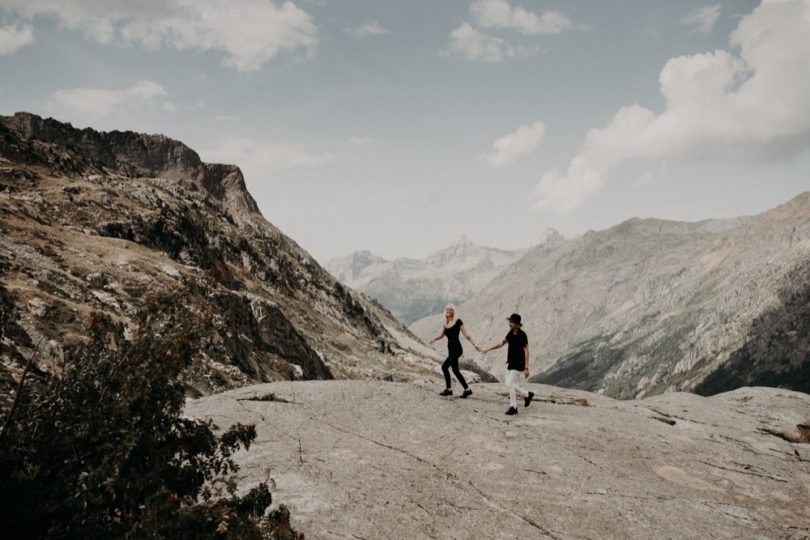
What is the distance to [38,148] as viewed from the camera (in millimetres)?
87750

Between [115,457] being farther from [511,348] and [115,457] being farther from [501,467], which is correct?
[511,348]

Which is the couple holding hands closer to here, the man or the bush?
the man

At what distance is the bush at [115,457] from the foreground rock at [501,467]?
311cm

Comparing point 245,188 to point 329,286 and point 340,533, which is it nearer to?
point 329,286

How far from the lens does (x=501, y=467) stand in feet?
45.2

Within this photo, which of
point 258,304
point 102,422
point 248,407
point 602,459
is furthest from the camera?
point 258,304

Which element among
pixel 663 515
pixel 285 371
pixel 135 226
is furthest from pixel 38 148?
pixel 663 515

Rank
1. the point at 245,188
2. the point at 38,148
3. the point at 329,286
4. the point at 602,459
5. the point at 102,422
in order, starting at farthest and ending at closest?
1. the point at 245,188
2. the point at 329,286
3. the point at 38,148
4. the point at 602,459
5. the point at 102,422

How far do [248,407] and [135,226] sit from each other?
6073cm

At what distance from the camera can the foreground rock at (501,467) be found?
11.4m

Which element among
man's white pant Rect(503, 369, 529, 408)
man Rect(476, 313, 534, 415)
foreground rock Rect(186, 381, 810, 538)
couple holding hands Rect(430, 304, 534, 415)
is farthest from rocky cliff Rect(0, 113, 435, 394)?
man's white pant Rect(503, 369, 529, 408)

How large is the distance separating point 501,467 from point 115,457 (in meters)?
9.71

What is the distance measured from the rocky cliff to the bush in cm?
67

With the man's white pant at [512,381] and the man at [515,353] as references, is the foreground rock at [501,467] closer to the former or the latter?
the man's white pant at [512,381]
